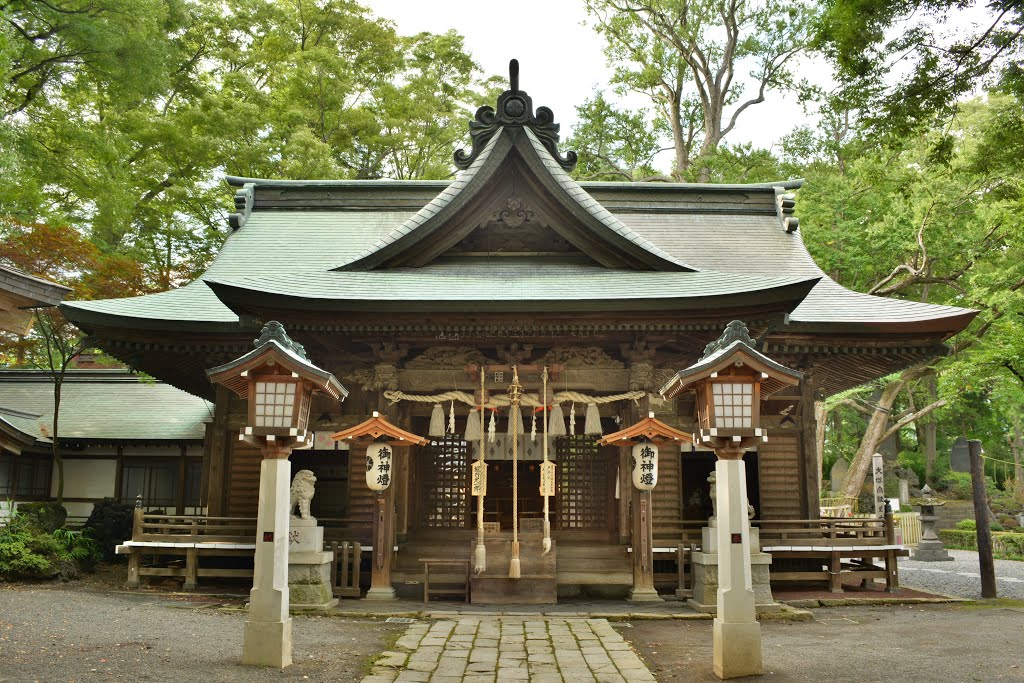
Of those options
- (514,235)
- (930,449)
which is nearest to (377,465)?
(514,235)

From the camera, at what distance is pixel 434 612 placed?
412 inches

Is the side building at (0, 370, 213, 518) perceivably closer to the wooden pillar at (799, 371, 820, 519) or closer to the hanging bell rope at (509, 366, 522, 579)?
the hanging bell rope at (509, 366, 522, 579)

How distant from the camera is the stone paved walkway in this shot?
6.85 meters

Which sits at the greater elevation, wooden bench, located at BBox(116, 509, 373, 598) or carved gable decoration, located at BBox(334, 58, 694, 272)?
carved gable decoration, located at BBox(334, 58, 694, 272)

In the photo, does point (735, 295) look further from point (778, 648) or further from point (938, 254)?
point (938, 254)

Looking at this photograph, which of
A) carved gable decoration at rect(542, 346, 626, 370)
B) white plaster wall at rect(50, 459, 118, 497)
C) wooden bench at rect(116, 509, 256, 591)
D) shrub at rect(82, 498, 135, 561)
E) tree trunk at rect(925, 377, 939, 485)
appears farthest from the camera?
tree trunk at rect(925, 377, 939, 485)

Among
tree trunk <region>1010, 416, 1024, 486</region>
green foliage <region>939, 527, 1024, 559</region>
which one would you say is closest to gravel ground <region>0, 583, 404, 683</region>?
green foliage <region>939, 527, 1024, 559</region>

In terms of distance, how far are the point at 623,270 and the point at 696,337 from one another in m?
1.89

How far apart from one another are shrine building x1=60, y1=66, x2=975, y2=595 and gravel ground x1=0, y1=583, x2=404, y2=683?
254 centimetres

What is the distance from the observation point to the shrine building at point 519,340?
11.5 m

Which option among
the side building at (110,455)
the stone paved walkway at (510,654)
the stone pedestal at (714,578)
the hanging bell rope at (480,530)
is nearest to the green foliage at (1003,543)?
Result: the stone pedestal at (714,578)

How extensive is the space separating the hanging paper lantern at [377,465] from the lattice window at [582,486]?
3915 mm

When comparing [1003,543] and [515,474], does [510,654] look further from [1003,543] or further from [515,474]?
[1003,543]

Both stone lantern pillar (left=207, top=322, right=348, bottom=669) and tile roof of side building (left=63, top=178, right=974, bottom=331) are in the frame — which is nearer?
stone lantern pillar (left=207, top=322, right=348, bottom=669)
